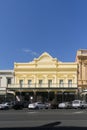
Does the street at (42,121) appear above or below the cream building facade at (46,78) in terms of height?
below

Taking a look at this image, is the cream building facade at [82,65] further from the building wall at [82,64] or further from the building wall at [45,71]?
the building wall at [45,71]

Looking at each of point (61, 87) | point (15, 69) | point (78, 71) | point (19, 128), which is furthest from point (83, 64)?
point (19, 128)

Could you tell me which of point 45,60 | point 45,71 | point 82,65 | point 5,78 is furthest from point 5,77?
point 82,65

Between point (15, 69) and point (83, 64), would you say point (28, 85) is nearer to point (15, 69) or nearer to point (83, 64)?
point (15, 69)

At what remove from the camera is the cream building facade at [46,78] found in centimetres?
8325

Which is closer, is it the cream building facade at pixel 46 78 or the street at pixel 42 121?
the street at pixel 42 121

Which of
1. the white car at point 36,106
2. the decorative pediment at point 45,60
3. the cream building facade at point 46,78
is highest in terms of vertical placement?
the decorative pediment at point 45,60

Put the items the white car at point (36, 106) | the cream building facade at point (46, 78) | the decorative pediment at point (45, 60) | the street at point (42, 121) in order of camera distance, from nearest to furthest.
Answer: the street at point (42, 121)
the white car at point (36, 106)
the cream building facade at point (46, 78)
the decorative pediment at point (45, 60)

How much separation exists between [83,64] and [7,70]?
52.5ft

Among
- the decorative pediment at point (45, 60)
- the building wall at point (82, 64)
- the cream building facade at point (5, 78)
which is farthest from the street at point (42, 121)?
the building wall at point (82, 64)

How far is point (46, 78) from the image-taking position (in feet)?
282

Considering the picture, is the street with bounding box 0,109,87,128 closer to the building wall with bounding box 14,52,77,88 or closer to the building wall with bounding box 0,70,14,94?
the building wall with bounding box 14,52,77,88

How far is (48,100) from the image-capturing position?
82688 millimetres

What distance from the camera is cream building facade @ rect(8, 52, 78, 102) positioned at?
83.2 metres
